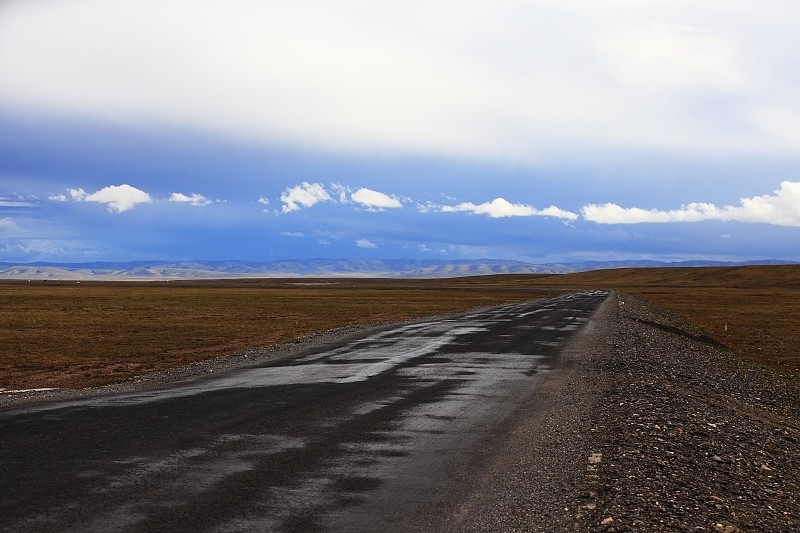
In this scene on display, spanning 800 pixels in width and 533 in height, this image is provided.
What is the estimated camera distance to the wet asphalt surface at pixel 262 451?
25.0 feet

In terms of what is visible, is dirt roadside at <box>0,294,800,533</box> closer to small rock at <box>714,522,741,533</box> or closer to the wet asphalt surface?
small rock at <box>714,522,741,533</box>

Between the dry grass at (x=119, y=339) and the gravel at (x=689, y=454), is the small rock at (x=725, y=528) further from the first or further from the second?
the dry grass at (x=119, y=339)

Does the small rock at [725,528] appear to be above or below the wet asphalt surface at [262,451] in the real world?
below

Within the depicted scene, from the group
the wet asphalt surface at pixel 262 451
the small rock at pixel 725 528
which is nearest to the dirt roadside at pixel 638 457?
the small rock at pixel 725 528

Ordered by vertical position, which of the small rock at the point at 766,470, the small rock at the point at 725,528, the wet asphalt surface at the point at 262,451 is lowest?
the small rock at the point at 766,470

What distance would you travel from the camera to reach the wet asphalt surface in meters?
7.62

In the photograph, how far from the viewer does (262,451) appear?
1034cm

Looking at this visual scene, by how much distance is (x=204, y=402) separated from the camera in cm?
1463

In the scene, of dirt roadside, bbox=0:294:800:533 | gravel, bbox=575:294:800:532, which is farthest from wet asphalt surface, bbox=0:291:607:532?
gravel, bbox=575:294:800:532

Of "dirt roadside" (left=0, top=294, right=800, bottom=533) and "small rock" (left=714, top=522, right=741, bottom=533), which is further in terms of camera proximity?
"dirt roadside" (left=0, top=294, right=800, bottom=533)

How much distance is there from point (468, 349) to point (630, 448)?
1469cm

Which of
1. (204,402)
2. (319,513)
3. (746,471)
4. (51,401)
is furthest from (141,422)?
(746,471)

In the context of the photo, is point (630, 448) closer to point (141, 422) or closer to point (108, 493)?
point (108, 493)

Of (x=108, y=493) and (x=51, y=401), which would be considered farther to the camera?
(x=51, y=401)
